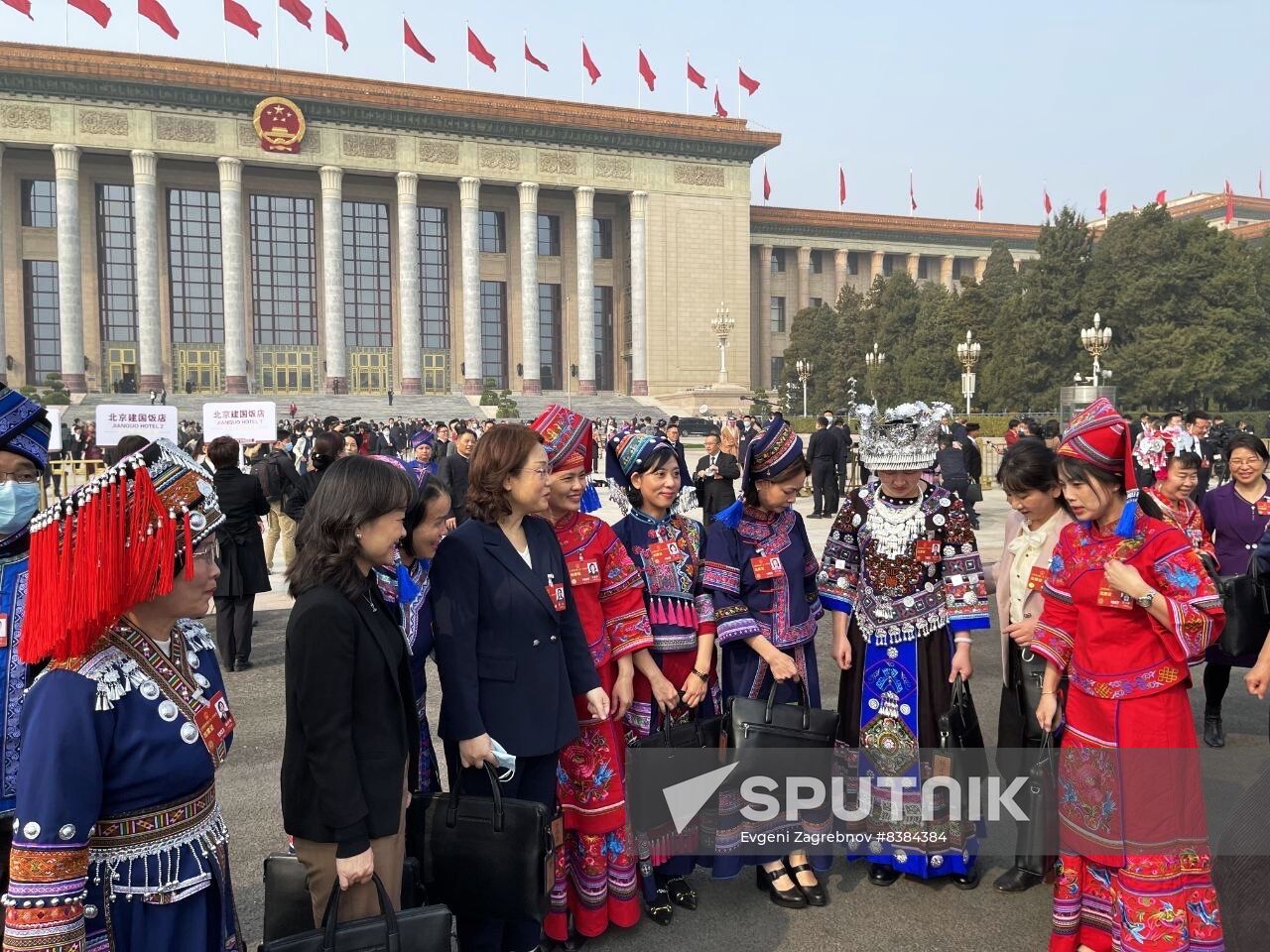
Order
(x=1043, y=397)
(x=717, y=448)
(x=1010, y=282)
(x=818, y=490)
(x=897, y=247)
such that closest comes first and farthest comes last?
(x=717, y=448) → (x=818, y=490) → (x=1043, y=397) → (x=1010, y=282) → (x=897, y=247)

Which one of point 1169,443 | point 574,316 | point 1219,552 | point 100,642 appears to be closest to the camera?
point 100,642

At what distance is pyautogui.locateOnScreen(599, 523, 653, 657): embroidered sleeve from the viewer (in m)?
3.68

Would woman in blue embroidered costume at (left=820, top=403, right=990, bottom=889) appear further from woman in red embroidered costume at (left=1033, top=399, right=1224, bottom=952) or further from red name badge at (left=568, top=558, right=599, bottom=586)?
red name badge at (left=568, top=558, right=599, bottom=586)

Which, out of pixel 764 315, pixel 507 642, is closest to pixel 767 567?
pixel 507 642

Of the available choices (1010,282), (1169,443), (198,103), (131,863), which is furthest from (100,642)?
(1010,282)

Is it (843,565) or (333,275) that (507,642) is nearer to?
(843,565)

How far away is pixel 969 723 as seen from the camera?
3.83 m

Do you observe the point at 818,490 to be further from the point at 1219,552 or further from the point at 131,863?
the point at 131,863

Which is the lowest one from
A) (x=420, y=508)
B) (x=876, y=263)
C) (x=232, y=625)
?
(x=232, y=625)

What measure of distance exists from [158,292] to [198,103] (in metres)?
8.40

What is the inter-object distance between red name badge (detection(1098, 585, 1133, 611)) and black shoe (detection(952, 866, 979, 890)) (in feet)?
4.75

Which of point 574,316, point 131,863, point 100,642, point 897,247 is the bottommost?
point 131,863

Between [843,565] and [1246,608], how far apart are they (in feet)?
6.00

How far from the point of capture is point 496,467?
3244 millimetres
